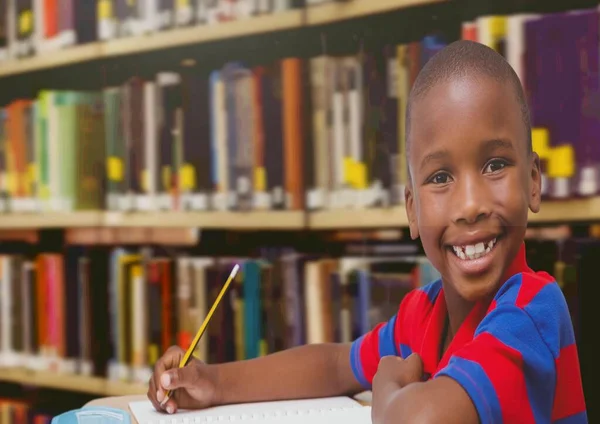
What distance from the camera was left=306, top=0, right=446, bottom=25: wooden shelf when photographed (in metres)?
1.44

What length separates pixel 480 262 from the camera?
0.64m

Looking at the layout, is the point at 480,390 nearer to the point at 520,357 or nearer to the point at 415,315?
the point at 520,357

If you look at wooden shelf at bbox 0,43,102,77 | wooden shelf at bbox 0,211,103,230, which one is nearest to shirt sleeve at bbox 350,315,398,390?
wooden shelf at bbox 0,211,103,230

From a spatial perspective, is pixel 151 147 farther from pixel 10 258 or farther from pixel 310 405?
pixel 310 405

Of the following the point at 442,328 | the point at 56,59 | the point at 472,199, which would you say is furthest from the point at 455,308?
the point at 56,59

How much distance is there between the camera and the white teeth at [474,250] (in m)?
0.64

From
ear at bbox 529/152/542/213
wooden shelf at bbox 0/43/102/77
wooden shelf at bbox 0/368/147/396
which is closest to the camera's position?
ear at bbox 529/152/542/213

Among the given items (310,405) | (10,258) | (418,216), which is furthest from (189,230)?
(418,216)

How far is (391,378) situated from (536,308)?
145mm

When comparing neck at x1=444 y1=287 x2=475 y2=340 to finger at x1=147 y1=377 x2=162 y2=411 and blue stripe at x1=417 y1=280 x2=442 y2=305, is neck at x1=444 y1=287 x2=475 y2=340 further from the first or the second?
finger at x1=147 y1=377 x2=162 y2=411

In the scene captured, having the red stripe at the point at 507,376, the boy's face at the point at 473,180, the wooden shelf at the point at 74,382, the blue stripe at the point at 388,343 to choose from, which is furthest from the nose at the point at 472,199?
the wooden shelf at the point at 74,382

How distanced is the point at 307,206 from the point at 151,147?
1.53 ft

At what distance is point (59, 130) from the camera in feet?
6.61

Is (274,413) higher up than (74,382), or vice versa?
(274,413)
